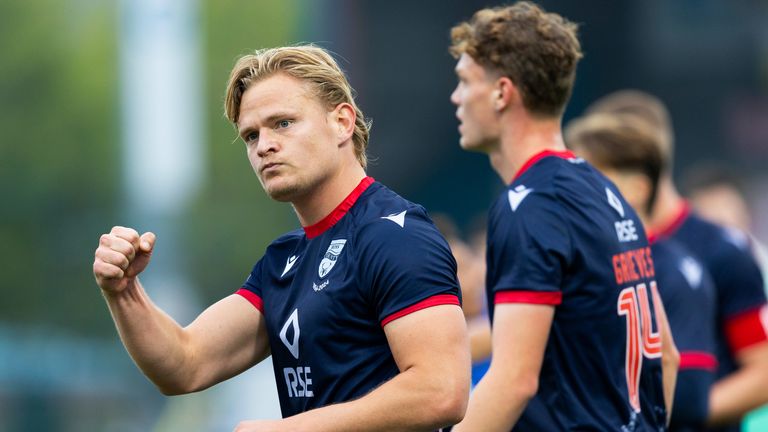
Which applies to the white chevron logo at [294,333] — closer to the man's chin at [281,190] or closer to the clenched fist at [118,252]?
the man's chin at [281,190]

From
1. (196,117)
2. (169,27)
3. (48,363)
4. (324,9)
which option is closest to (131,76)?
(196,117)

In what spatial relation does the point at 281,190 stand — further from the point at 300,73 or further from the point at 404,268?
the point at 404,268

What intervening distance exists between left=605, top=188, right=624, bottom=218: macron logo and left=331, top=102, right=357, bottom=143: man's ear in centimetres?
113

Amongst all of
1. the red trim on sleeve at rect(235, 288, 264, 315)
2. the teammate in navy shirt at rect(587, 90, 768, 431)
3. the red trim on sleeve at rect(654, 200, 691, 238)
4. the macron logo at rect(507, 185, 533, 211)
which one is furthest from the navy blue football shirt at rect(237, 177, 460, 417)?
the red trim on sleeve at rect(654, 200, 691, 238)

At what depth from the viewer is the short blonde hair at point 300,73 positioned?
4254 mm

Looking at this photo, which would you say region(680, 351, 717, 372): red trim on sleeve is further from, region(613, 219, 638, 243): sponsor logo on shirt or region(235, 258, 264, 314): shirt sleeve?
region(235, 258, 264, 314): shirt sleeve

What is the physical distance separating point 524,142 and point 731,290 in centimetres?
204

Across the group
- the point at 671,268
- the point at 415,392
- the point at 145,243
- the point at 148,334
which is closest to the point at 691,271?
the point at 671,268

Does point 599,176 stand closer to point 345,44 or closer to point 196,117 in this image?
point 345,44

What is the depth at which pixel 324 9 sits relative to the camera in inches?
717

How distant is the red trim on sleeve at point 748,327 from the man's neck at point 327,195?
301 centimetres

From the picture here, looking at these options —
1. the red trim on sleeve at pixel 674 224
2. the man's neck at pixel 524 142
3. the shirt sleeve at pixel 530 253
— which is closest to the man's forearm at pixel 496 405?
the shirt sleeve at pixel 530 253

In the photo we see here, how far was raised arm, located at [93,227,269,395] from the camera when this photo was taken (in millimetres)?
4020

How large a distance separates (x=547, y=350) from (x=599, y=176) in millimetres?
733
